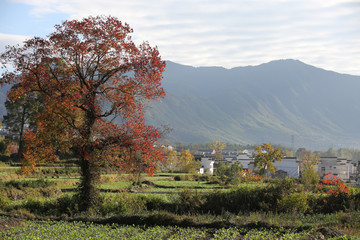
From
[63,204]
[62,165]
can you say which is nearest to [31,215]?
[63,204]

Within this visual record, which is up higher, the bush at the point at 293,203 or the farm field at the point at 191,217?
the bush at the point at 293,203

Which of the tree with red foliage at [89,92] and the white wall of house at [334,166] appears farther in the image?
the white wall of house at [334,166]

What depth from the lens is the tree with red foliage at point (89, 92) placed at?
20609 millimetres

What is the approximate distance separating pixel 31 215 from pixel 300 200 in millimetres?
14086

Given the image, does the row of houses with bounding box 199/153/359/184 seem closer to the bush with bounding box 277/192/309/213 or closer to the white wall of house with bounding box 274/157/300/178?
the white wall of house with bounding box 274/157/300/178

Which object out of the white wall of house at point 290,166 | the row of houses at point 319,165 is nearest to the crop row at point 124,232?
the row of houses at point 319,165

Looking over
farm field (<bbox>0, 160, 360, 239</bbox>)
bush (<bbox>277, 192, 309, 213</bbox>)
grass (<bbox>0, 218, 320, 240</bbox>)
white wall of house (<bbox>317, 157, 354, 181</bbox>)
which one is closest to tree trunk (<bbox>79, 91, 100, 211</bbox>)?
farm field (<bbox>0, 160, 360, 239</bbox>)

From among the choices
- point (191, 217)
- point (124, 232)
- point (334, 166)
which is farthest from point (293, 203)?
point (334, 166)

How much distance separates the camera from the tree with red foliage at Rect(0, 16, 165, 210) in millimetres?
20609

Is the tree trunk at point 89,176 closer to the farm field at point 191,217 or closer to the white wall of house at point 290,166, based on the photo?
Answer: the farm field at point 191,217

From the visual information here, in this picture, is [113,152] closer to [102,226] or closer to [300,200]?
[102,226]

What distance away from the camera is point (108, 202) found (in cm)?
2238

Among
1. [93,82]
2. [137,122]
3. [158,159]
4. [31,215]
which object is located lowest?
[31,215]

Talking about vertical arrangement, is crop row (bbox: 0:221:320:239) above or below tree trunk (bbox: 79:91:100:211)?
below
